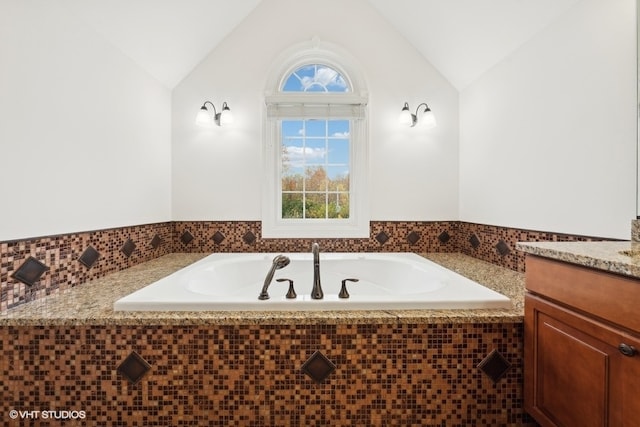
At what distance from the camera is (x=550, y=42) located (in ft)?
5.42

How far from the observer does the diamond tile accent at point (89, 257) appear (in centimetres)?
169

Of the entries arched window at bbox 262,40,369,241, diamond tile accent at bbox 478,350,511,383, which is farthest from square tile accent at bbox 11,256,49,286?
diamond tile accent at bbox 478,350,511,383

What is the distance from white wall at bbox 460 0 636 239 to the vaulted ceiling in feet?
0.44

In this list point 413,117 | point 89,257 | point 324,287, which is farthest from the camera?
point 413,117

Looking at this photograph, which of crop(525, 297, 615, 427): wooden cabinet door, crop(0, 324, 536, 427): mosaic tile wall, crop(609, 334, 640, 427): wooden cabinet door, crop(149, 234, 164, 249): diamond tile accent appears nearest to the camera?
crop(609, 334, 640, 427): wooden cabinet door

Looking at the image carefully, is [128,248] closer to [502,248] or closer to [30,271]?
[30,271]

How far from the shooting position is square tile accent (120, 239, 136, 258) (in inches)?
79.4

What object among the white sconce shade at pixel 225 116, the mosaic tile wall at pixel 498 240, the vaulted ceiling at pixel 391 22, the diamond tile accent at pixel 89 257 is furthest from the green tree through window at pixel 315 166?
the diamond tile accent at pixel 89 257

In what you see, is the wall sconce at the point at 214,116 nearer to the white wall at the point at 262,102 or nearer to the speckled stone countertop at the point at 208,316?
the white wall at the point at 262,102

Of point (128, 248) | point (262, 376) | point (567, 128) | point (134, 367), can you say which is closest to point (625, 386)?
point (262, 376)

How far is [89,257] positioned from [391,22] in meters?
2.82

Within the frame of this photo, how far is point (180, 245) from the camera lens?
2.56 m

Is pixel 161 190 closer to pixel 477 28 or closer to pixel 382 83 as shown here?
pixel 382 83

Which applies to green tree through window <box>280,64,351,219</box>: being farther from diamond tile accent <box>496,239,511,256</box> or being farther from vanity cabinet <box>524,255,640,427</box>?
vanity cabinet <box>524,255,640,427</box>
